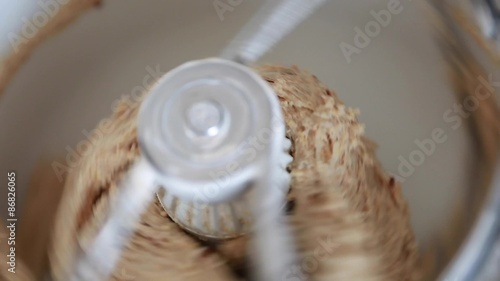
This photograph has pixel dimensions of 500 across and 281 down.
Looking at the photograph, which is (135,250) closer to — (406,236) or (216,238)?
(216,238)

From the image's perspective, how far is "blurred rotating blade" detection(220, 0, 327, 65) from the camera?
473 mm

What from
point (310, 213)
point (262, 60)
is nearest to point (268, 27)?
point (262, 60)

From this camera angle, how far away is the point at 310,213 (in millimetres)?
418

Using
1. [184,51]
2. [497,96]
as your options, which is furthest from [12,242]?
[497,96]

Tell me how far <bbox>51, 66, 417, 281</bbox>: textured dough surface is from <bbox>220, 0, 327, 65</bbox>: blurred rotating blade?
23 millimetres

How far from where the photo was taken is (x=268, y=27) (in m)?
0.48

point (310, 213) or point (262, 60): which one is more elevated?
point (262, 60)

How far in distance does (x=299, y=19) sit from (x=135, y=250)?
21 cm

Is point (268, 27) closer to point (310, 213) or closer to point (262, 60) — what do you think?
point (262, 60)

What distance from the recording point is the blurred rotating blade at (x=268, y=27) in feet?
1.55

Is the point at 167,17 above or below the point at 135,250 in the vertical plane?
above

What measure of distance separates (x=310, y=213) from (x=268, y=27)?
6.0 inches

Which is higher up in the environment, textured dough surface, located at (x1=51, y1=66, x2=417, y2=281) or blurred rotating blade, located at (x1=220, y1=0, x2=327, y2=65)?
blurred rotating blade, located at (x1=220, y1=0, x2=327, y2=65)

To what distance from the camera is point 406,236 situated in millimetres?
433
